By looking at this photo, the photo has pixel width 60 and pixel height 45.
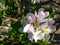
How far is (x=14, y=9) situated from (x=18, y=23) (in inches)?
22.3

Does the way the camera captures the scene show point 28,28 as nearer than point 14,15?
Yes

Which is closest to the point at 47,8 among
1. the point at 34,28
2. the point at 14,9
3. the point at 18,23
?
the point at 14,9

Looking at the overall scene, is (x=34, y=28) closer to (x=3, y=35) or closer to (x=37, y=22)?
(x=37, y=22)

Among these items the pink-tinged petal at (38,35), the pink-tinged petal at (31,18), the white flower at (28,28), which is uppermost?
the pink-tinged petal at (31,18)

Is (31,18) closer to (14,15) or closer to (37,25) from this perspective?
(37,25)

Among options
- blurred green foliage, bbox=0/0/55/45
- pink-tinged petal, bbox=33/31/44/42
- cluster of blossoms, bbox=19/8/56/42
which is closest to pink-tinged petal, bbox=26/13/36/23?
cluster of blossoms, bbox=19/8/56/42

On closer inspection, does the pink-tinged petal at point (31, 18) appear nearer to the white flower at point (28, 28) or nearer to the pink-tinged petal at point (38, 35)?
the white flower at point (28, 28)

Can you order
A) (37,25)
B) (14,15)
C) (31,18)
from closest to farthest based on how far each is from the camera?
(31,18)
(37,25)
(14,15)

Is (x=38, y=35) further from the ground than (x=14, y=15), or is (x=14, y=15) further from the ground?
(x=14, y=15)

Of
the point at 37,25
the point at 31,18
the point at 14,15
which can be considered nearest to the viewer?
the point at 31,18

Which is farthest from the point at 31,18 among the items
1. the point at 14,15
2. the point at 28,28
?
the point at 14,15

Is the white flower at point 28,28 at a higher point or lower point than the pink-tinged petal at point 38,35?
higher

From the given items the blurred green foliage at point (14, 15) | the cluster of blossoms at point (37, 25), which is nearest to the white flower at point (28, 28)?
the cluster of blossoms at point (37, 25)

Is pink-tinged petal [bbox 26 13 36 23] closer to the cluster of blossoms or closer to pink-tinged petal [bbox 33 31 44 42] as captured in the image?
the cluster of blossoms
